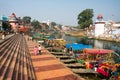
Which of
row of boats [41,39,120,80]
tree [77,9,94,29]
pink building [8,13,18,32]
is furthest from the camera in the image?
tree [77,9,94,29]

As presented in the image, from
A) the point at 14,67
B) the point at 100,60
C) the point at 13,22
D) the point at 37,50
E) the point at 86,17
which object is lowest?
the point at 100,60

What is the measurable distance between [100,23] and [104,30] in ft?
14.4

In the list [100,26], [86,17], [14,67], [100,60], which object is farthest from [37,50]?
[86,17]

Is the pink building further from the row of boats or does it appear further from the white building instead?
the white building

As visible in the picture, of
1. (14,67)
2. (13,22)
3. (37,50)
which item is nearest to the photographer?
(14,67)

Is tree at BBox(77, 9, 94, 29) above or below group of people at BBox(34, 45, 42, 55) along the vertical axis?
above

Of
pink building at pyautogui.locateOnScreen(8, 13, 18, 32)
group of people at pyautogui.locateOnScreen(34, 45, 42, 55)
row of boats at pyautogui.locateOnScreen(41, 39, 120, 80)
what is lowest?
row of boats at pyautogui.locateOnScreen(41, 39, 120, 80)

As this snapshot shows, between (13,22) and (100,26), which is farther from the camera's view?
(100,26)

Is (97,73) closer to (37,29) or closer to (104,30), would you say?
(104,30)

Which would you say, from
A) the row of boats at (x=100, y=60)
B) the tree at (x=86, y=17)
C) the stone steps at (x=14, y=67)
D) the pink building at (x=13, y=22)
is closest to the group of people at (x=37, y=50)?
the stone steps at (x=14, y=67)

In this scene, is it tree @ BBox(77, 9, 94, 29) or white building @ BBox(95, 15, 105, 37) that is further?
tree @ BBox(77, 9, 94, 29)

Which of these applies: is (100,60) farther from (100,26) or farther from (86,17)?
(86,17)

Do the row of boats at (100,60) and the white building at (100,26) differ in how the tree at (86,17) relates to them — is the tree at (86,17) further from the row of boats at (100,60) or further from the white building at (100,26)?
the row of boats at (100,60)

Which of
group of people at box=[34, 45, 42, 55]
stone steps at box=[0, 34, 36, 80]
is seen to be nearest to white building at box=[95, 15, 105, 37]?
group of people at box=[34, 45, 42, 55]
